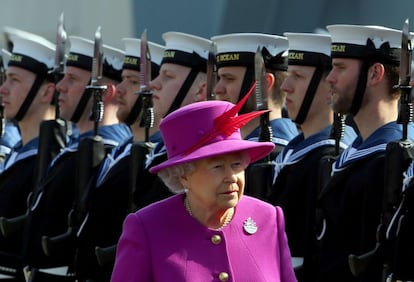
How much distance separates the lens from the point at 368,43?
678cm

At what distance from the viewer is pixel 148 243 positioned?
16.5 feet

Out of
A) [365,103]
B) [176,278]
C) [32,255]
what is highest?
[365,103]

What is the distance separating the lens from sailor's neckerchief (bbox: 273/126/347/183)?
23.4ft

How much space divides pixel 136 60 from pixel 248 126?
1.30 m

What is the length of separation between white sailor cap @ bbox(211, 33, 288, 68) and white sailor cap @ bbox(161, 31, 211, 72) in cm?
41

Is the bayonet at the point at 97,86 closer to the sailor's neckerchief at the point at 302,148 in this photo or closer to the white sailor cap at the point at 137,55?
the white sailor cap at the point at 137,55

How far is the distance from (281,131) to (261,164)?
43 cm

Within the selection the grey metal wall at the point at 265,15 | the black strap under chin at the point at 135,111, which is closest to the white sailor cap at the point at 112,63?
the black strap under chin at the point at 135,111

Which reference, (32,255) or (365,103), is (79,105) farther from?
(365,103)

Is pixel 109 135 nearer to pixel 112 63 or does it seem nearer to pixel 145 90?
pixel 112 63

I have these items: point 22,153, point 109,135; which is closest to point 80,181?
point 109,135

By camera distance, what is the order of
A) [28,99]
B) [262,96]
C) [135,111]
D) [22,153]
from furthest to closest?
[28,99]
[22,153]
[135,111]
[262,96]

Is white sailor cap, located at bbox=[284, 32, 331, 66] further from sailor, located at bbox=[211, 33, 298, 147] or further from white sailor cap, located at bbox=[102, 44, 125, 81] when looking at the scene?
white sailor cap, located at bbox=[102, 44, 125, 81]

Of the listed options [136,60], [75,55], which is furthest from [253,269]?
[75,55]
